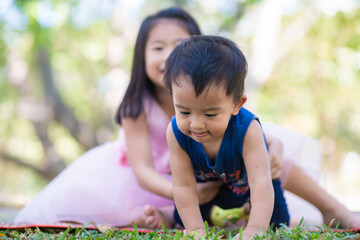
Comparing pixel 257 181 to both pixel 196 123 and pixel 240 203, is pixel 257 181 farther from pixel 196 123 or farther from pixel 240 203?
pixel 240 203

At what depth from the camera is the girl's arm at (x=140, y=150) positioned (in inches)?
93.0

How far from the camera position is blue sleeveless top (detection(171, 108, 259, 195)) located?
1.70 metres

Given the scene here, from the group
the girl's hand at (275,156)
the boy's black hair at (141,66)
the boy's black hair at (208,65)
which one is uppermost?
the boy's black hair at (141,66)

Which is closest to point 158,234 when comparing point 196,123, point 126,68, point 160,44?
point 196,123

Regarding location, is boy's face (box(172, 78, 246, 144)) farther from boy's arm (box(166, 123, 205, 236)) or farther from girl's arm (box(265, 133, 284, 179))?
girl's arm (box(265, 133, 284, 179))

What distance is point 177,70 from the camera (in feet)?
5.01

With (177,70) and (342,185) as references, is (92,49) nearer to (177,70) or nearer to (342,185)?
(177,70)

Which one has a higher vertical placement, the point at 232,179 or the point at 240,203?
the point at 232,179

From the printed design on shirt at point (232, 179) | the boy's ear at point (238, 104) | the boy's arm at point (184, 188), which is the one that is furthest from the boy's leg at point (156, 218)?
the boy's ear at point (238, 104)

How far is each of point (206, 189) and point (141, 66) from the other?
37.4 inches

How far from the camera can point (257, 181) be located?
5.36 ft

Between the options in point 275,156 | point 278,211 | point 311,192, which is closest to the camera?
point 278,211

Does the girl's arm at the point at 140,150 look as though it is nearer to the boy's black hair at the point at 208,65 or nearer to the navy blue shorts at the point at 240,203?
the navy blue shorts at the point at 240,203

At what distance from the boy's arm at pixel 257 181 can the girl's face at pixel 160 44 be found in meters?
0.86
